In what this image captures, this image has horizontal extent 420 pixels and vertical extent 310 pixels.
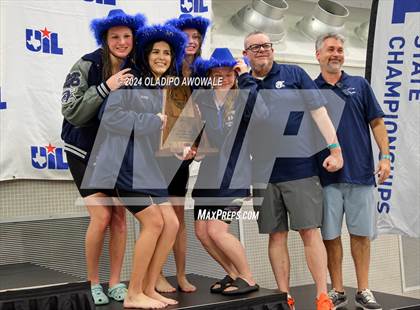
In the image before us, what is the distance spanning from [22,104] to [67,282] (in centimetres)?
125

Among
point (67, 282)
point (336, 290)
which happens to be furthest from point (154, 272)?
point (336, 290)

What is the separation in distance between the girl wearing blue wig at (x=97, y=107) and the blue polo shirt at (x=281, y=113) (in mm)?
755

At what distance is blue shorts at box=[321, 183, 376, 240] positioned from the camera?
10.9ft

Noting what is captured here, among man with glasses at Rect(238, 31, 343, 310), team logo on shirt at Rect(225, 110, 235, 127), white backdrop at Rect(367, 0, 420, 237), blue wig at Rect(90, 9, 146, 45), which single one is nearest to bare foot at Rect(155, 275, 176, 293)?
man with glasses at Rect(238, 31, 343, 310)

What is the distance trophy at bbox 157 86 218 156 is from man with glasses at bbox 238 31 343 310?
403mm

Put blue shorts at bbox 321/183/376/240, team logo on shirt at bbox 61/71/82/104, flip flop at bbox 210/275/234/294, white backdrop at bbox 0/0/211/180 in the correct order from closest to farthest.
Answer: team logo on shirt at bbox 61/71/82/104 → flip flop at bbox 210/275/234/294 → blue shorts at bbox 321/183/376/240 → white backdrop at bbox 0/0/211/180

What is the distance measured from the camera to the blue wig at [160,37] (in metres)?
2.82

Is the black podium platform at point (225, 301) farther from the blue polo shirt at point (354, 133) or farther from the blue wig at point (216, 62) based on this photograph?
the blue wig at point (216, 62)

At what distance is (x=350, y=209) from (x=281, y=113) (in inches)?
25.4

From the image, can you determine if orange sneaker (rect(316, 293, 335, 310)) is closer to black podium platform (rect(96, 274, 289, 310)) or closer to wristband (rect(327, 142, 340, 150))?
black podium platform (rect(96, 274, 289, 310))

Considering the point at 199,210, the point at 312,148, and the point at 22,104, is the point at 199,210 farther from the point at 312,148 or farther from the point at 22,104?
the point at 22,104

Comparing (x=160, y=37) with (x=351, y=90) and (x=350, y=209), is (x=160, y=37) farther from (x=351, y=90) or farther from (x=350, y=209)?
(x=350, y=209)

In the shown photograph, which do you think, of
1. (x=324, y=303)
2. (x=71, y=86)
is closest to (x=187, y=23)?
(x=71, y=86)

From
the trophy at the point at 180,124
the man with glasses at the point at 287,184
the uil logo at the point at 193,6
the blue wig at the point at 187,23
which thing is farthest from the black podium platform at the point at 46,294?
the uil logo at the point at 193,6
